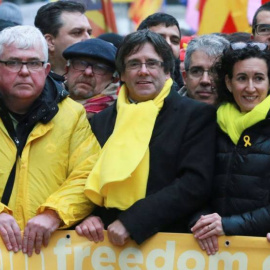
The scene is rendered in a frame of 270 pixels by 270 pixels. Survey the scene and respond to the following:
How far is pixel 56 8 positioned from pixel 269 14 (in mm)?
1806

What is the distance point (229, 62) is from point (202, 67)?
0.77 metres

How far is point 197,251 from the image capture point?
4.70 m

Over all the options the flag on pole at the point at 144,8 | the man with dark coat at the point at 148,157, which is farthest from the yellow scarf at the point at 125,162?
the flag on pole at the point at 144,8

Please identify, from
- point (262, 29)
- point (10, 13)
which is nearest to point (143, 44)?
point (262, 29)

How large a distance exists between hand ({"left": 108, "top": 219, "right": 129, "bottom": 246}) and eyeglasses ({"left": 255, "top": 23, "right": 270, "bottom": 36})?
2.22 m

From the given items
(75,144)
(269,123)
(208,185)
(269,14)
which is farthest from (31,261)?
(269,14)

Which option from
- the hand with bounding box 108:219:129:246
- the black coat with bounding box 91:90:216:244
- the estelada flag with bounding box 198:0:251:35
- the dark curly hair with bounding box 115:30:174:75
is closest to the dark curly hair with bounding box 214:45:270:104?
the black coat with bounding box 91:90:216:244

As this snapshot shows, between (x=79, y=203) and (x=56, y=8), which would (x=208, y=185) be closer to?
(x=79, y=203)

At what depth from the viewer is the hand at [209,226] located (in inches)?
Answer: 181

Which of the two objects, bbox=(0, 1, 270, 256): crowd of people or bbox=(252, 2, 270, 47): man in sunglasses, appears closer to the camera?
bbox=(0, 1, 270, 256): crowd of people

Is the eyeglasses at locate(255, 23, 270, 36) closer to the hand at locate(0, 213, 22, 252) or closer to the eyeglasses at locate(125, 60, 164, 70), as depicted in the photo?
the eyeglasses at locate(125, 60, 164, 70)

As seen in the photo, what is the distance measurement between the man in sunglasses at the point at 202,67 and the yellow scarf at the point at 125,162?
866mm

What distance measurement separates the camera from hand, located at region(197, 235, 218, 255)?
15.3 ft

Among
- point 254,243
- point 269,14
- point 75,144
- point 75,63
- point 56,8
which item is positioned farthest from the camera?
point 56,8
